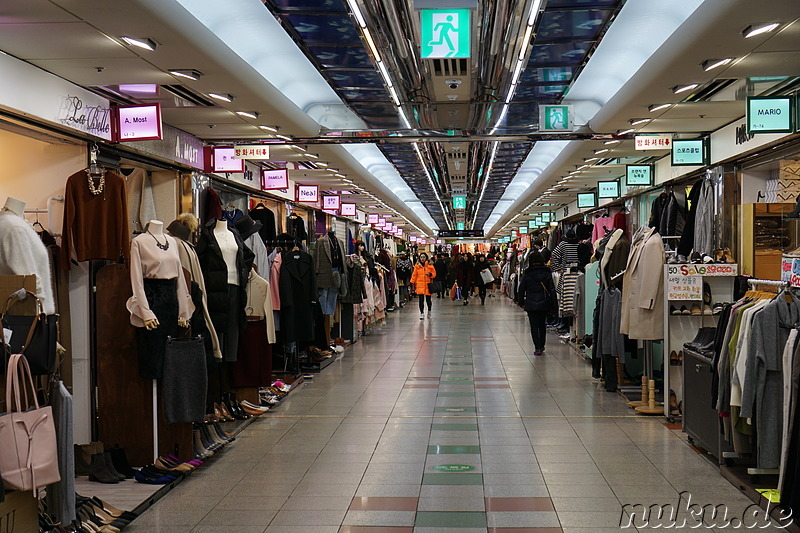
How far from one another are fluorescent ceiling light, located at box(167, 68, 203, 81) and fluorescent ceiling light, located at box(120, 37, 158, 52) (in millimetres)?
787

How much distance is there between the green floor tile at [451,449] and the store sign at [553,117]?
4960mm

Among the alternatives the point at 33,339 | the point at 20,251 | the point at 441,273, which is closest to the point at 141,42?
the point at 20,251

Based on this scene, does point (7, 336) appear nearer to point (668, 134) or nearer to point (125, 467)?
point (125, 467)

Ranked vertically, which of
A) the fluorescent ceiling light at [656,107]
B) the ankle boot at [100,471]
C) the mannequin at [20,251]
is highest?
the fluorescent ceiling light at [656,107]

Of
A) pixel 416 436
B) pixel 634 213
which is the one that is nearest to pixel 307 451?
pixel 416 436

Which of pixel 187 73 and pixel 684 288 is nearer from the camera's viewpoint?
pixel 187 73

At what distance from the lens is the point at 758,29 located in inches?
222

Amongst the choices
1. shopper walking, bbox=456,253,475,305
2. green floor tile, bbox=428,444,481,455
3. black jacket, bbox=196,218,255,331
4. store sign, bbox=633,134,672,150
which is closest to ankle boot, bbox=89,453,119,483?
black jacket, bbox=196,218,255,331

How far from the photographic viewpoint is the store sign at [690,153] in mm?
10297

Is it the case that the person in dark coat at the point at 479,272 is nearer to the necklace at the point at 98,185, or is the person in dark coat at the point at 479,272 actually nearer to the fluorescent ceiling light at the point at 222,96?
the fluorescent ceiling light at the point at 222,96

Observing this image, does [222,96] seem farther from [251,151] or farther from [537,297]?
[537,297]

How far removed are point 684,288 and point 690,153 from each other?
3.85 m

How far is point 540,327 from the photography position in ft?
40.3

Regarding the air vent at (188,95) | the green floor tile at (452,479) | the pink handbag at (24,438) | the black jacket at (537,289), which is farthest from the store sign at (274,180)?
the pink handbag at (24,438)
